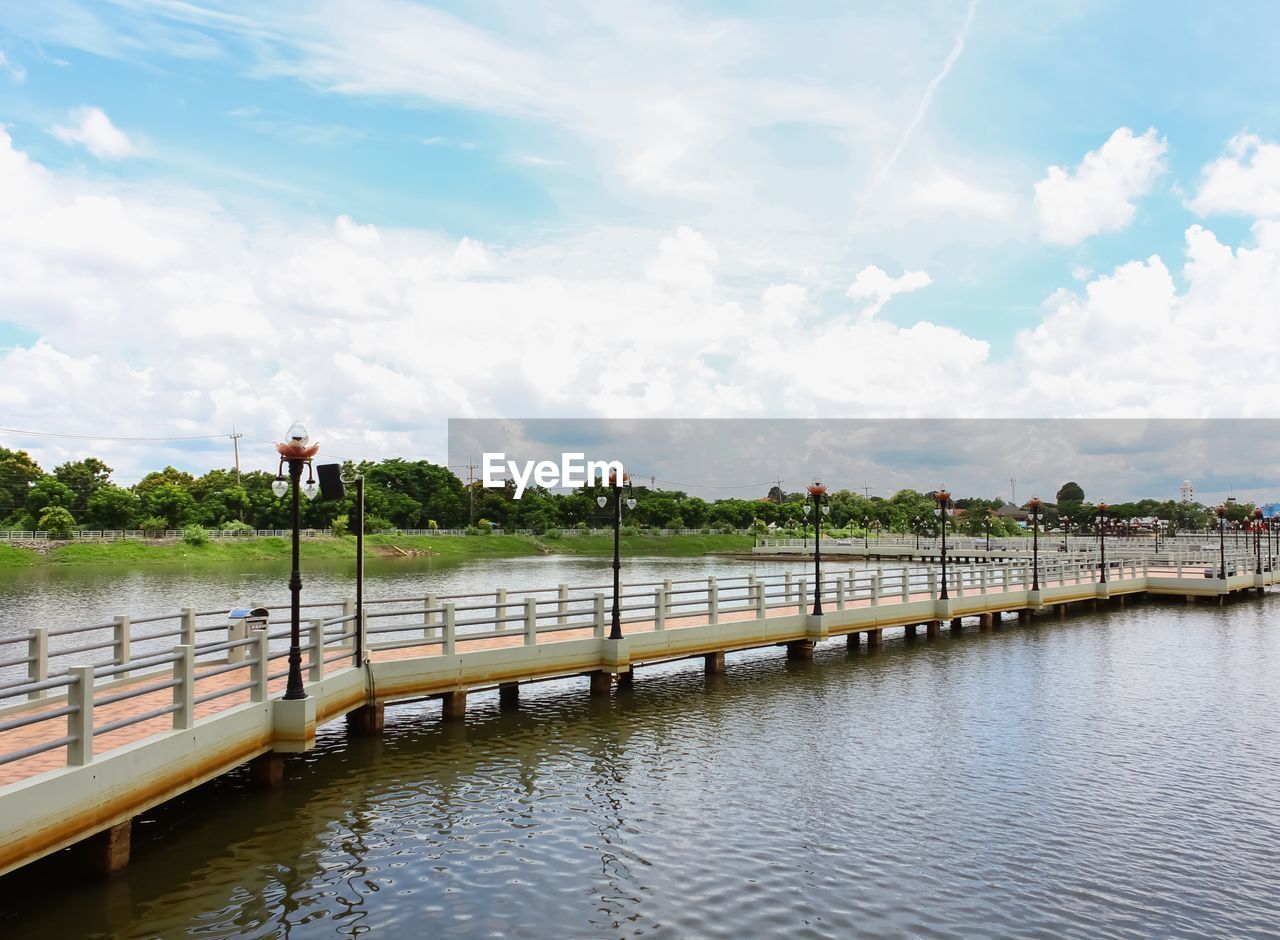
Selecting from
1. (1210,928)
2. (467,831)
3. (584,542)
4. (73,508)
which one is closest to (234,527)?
(73,508)

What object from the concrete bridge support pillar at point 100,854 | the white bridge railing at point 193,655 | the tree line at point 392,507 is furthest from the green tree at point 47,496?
the concrete bridge support pillar at point 100,854

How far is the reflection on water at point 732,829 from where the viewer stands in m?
10.5

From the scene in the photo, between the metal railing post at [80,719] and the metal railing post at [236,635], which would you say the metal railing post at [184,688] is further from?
the metal railing post at [236,635]

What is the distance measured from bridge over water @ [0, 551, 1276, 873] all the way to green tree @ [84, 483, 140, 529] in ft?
225

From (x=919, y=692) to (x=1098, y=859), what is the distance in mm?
11693

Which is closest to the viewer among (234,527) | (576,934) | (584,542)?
(576,934)

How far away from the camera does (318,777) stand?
1566 cm

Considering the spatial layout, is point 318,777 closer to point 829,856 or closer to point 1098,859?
point 829,856

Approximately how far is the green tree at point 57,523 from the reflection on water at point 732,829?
7878cm

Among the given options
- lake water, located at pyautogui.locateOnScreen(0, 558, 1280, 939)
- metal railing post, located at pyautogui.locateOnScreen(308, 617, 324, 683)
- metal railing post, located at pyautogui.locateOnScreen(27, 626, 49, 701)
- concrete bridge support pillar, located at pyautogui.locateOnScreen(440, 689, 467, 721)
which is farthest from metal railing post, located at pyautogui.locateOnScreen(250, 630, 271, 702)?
concrete bridge support pillar, located at pyautogui.locateOnScreen(440, 689, 467, 721)

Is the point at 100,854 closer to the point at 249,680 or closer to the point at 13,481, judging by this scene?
the point at 249,680

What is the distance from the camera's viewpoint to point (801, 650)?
28.8 meters

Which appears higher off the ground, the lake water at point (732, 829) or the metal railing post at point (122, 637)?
the metal railing post at point (122, 637)

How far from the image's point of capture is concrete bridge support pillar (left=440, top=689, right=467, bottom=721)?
19594 millimetres
